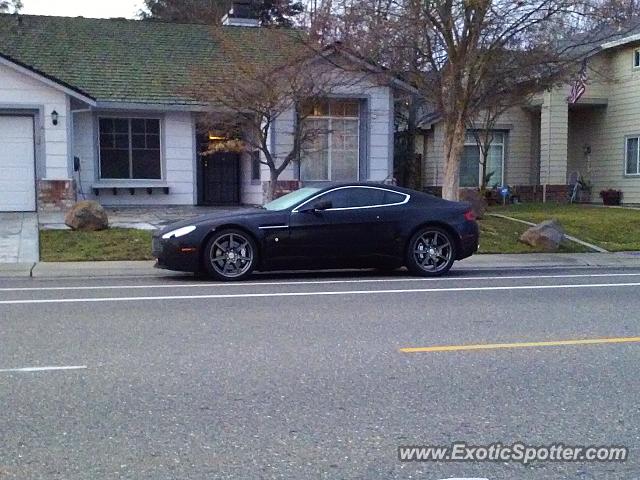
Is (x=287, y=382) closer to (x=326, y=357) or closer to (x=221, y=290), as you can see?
(x=326, y=357)

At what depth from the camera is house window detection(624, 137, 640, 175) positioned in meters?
26.2

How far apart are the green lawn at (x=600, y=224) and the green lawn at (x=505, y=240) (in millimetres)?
878

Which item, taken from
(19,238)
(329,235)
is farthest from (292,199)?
(19,238)

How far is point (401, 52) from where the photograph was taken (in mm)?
16359

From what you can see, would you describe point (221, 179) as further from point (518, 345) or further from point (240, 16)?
point (518, 345)

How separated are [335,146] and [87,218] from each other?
8657 millimetres

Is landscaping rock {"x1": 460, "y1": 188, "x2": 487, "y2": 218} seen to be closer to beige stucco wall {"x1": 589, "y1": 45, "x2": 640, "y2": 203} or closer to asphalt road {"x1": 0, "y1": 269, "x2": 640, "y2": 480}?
beige stucco wall {"x1": 589, "y1": 45, "x2": 640, "y2": 203}

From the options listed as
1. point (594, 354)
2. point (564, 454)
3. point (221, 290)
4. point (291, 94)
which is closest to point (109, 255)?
point (221, 290)

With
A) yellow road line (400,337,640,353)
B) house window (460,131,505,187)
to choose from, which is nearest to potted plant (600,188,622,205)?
house window (460,131,505,187)

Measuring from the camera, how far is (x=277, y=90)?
18.0 meters

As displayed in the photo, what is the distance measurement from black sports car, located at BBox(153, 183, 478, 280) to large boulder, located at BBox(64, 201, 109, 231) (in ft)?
14.5

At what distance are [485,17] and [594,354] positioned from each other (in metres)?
10.3

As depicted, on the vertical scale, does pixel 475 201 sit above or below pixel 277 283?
above

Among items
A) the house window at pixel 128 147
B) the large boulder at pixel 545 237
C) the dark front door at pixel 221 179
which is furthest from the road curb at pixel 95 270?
the dark front door at pixel 221 179
